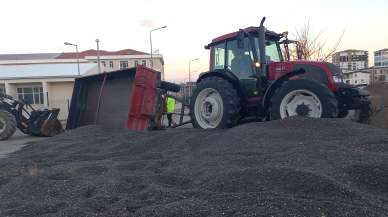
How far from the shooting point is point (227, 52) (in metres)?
8.80

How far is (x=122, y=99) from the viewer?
991 cm

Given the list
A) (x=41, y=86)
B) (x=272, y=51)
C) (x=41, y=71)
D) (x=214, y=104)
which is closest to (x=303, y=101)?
(x=272, y=51)

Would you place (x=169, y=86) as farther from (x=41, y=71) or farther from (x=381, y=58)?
(x=381, y=58)

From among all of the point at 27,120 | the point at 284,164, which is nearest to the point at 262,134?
the point at 284,164

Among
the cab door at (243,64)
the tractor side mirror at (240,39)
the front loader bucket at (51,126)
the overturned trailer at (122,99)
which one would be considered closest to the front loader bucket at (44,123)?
the front loader bucket at (51,126)

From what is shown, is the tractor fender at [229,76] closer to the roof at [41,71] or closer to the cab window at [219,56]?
Answer: the cab window at [219,56]

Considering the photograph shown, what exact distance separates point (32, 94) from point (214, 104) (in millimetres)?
29048

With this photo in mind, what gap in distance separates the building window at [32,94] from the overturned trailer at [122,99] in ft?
81.3

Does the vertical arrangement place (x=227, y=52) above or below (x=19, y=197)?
above

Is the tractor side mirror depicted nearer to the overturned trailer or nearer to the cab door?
the cab door

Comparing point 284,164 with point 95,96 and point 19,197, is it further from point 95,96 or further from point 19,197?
point 95,96

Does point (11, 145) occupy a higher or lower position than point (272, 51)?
lower

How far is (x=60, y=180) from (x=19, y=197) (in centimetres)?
69

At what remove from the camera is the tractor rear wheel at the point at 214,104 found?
8.06 m
